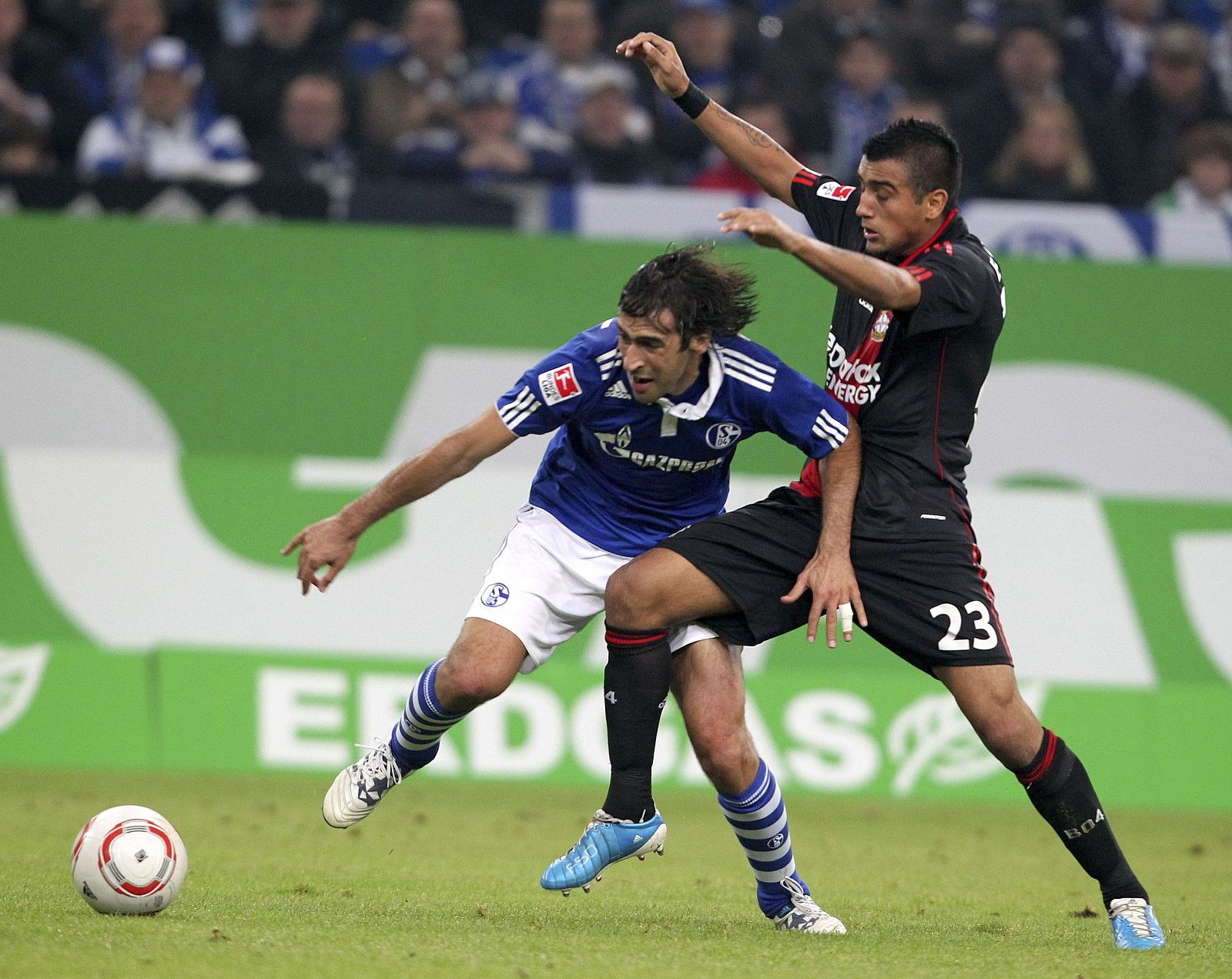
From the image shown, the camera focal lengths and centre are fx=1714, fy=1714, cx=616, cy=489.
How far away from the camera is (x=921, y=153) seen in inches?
211

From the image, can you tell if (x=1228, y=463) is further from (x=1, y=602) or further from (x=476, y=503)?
(x=1, y=602)

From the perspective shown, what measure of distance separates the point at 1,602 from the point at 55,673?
0.67 meters


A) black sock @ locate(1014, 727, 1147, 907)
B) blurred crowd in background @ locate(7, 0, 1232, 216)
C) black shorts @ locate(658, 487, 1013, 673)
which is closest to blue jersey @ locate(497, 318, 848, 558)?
black shorts @ locate(658, 487, 1013, 673)

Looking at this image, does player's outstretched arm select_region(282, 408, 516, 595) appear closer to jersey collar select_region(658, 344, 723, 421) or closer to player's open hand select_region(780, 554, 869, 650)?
jersey collar select_region(658, 344, 723, 421)

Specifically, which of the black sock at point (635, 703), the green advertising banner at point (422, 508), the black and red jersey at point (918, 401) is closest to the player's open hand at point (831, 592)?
the black and red jersey at point (918, 401)

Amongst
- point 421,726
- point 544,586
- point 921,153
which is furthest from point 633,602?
point 921,153

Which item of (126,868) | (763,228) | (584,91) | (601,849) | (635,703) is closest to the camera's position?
(763,228)

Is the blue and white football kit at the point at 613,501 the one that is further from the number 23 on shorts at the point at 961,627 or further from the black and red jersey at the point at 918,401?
the number 23 on shorts at the point at 961,627

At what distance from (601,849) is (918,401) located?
174cm

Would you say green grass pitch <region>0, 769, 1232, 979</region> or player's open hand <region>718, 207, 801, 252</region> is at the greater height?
player's open hand <region>718, 207, 801, 252</region>

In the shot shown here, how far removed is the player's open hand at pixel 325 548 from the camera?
215 inches

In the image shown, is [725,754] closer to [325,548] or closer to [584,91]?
[325,548]

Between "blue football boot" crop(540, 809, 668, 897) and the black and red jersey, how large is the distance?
116 centimetres

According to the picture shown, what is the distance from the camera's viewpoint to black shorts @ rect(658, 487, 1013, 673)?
532 cm
